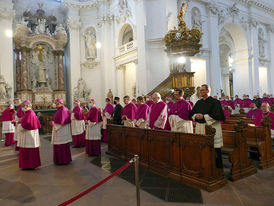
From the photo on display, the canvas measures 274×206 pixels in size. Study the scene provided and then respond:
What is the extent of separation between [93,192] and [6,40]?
50.3 feet

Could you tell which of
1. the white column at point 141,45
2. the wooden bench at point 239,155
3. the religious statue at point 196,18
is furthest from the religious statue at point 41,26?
the wooden bench at point 239,155

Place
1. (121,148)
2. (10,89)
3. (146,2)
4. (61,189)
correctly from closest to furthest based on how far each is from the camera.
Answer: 1. (61,189)
2. (121,148)
3. (146,2)
4. (10,89)

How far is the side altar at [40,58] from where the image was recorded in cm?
1688

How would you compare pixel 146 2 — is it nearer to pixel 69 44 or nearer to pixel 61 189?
pixel 69 44

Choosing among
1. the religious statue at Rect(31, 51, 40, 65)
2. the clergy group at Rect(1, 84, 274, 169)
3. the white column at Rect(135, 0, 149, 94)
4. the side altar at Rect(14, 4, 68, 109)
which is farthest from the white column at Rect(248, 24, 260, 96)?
the religious statue at Rect(31, 51, 40, 65)

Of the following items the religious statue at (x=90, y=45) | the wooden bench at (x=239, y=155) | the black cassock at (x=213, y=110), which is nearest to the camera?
the black cassock at (x=213, y=110)

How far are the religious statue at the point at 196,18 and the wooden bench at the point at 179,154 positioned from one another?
484 inches

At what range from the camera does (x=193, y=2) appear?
52.1ft

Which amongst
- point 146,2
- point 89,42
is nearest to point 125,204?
point 146,2

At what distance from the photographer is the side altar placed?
16875 millimetres

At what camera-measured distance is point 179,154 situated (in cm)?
472

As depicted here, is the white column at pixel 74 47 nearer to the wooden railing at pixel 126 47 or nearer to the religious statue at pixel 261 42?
the wooden railing at pixel 126 47

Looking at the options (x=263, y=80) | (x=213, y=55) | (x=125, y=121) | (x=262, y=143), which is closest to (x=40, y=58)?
(x=125, y=121)

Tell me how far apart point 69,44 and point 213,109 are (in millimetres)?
16574
